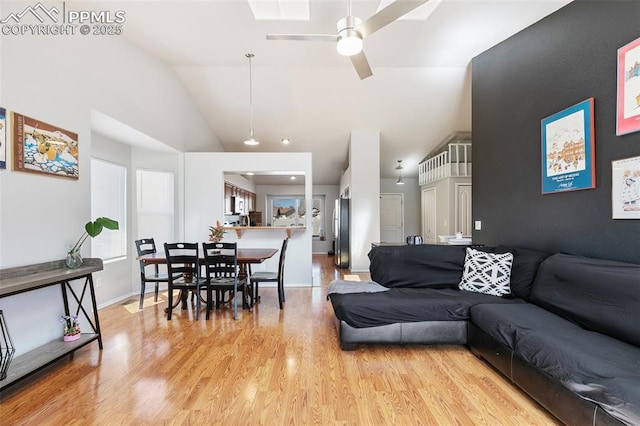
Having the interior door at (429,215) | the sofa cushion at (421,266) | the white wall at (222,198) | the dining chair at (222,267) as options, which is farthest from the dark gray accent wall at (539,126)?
the interior door at (429,215)

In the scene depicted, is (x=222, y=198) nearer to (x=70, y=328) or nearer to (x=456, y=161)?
(x=70, y=328)

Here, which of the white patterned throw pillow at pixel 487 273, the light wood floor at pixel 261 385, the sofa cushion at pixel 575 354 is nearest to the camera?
the sofa cushion at pixel 575 354

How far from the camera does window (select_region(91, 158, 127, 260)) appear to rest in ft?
13.4

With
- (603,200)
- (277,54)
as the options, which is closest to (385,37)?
(277,54)

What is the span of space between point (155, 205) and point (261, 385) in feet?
12.8

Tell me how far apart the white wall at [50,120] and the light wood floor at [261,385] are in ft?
1.82

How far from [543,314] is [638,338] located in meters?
0.56

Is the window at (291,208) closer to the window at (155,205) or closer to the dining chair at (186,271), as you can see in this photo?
the window at (155,205)

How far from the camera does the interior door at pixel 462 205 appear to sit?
21.2 ft

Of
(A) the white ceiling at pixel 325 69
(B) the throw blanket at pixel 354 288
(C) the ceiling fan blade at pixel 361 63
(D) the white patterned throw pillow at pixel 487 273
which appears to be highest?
(A) the white ceiling at pixel 325 69

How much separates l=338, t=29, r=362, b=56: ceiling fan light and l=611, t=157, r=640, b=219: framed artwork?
2209 millimetres

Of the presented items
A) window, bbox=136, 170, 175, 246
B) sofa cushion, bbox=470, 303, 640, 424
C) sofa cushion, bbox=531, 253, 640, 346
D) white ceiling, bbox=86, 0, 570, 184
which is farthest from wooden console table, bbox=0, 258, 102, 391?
sofa cushion, bbox=531, 253, 640, 346

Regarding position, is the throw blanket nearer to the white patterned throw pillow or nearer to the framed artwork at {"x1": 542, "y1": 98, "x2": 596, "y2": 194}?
the white patterned throw pillow

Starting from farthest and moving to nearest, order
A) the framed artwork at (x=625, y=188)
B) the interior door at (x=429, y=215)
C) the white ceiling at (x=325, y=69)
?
the interior door at (x=429, y=215), the white ceiling at (x=325, y=69), the framed artwork at (x=625, y=188)
